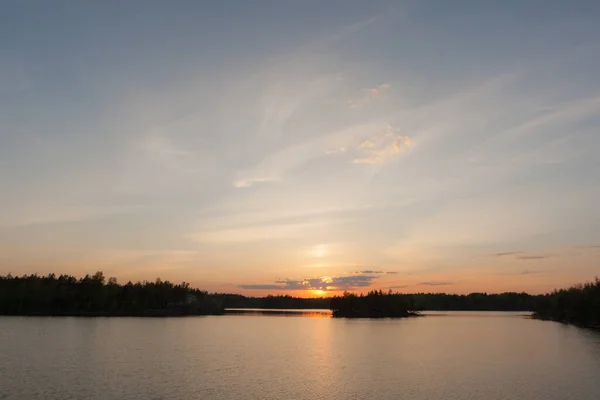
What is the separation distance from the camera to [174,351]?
84.2 meters

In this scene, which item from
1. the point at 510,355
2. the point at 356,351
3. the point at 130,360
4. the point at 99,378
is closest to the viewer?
the point at 99,378

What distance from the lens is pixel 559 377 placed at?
60.1 meters

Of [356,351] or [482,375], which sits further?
[356,351]

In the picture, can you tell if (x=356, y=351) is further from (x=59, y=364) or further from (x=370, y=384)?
(x=59, y=364)

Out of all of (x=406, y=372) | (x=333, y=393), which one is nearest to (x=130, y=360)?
(x=333, y=393)

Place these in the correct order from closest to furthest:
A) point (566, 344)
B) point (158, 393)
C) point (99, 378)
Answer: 1. point (158, 393)
2. point (99, 378)
3. point (566, 344)

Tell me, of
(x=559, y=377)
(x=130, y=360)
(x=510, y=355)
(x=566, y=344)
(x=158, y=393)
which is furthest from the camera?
(x=566, y=344)

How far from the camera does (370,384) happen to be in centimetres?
5459

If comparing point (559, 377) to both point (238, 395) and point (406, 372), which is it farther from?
point (238, 395)

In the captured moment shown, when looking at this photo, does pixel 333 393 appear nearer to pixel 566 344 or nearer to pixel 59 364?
pixel 59 364

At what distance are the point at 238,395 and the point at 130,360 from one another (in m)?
29.2

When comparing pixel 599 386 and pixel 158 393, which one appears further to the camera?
pixel 599 386

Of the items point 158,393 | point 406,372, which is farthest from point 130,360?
point 406,372

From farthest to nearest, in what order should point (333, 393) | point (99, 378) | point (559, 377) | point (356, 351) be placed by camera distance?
point (356, 351), point (559, 377), point (99, 378), point (333, 393)
